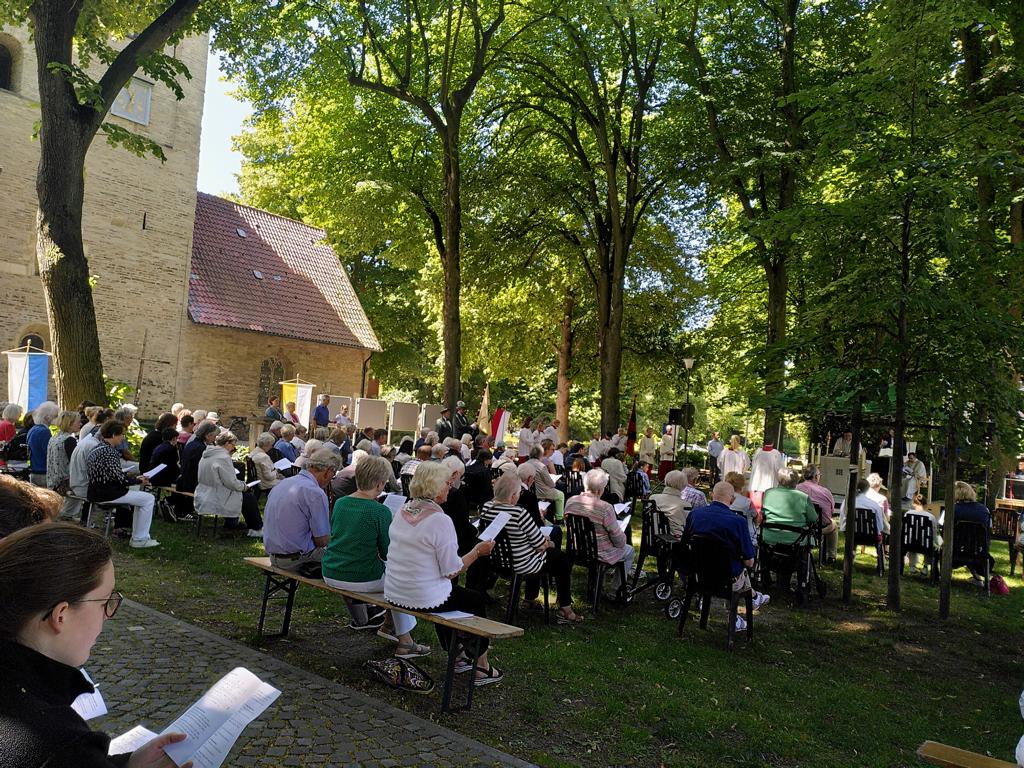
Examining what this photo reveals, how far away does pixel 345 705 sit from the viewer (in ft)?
16.1

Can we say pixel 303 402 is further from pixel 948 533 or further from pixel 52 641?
pixel 52 641

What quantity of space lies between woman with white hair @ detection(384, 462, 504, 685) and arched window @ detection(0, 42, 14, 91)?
24.3m

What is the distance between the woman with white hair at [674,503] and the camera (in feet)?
29.0

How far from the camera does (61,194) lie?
1126 centimetres

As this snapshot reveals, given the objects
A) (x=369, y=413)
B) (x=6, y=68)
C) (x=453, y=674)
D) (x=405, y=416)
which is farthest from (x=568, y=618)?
(x=6, y=68)

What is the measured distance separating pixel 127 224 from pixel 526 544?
76.1ft

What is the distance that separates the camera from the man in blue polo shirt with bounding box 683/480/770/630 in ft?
23.6

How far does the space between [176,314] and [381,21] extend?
13.6 metres

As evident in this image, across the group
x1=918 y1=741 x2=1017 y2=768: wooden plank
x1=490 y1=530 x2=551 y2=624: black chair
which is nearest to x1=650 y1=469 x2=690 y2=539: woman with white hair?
x1=490 y1=530 x2=551 y2=624: black chair

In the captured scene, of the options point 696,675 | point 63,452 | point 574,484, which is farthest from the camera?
point 574,484

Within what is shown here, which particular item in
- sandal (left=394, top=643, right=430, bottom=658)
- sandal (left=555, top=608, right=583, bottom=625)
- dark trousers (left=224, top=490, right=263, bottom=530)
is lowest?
sandal (left=555, top=608, right=583, bottom=625)

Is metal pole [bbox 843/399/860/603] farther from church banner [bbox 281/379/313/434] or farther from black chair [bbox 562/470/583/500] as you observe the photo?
church banner [bbox 281/379/313/434]

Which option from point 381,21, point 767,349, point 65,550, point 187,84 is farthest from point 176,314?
point 65,550

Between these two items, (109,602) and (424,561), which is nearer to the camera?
(109,602)
